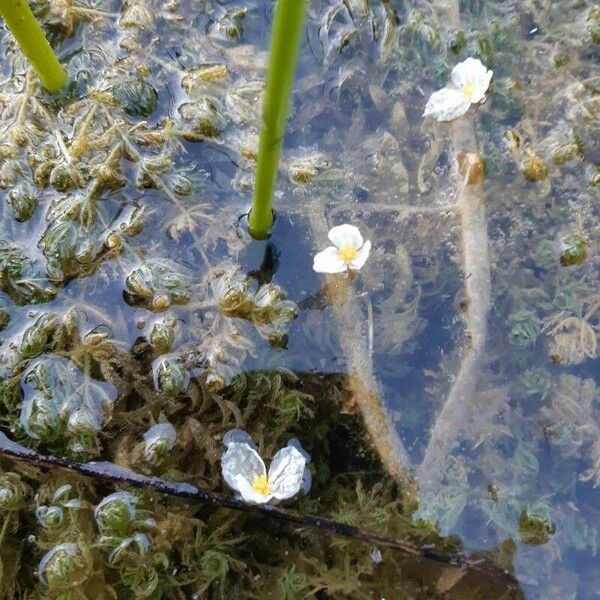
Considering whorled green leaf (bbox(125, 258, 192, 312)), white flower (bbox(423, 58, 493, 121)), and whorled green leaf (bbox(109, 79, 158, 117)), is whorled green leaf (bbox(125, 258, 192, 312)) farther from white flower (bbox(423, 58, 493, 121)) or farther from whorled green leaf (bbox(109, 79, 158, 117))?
white flower (bbox(423, 58, 493, 121))

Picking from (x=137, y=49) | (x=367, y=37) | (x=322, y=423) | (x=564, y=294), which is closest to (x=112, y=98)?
(x=137, y=49)

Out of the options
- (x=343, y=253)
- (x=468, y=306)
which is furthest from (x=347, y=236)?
(x=468, y=306)

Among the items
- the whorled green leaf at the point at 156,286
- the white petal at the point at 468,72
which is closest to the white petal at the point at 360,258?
the whorled green leaf at the point at 156,286

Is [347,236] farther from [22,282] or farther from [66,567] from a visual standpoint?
[66,567]

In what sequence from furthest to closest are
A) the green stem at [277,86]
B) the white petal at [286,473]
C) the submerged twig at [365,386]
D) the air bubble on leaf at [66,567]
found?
the submerged twig at [365,386]
the white petal at [286,473]
the air bubble on leaf at [66,567]
the green stem at [277,86]

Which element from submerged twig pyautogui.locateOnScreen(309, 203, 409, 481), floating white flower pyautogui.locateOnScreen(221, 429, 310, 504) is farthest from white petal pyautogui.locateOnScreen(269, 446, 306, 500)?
submerged twig pyautogui.locateOnScreen(309, 203, 409, 481)

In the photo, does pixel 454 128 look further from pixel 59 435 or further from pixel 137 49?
pixel 59 435

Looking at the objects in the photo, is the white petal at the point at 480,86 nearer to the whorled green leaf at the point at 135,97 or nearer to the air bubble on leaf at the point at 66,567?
the whorled green leaf at the point at 135,97
